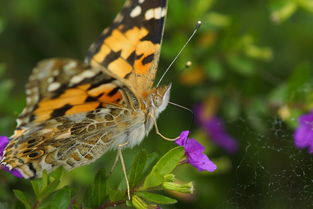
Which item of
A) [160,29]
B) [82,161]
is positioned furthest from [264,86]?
[82,161]

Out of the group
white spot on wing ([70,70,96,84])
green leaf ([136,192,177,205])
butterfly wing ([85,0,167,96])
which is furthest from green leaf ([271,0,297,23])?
green leaf ([136,192,177,205])

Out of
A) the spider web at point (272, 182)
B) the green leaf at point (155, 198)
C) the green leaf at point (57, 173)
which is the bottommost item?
the spider web at point (272, 182)

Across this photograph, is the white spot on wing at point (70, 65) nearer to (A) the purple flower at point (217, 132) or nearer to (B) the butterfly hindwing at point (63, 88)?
(B) the butterfly hindwing at point (63, 88)

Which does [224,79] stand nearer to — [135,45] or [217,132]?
[217,132]

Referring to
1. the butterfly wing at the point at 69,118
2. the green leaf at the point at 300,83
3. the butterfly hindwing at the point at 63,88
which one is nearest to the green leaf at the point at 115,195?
the butterfly wing at the point at 69,118

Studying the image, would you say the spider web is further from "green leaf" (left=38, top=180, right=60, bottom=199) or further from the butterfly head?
"green leaf" (left=38, top=180, right=60, bottom=199)

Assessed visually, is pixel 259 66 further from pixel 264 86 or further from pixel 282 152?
pixel 282 152
